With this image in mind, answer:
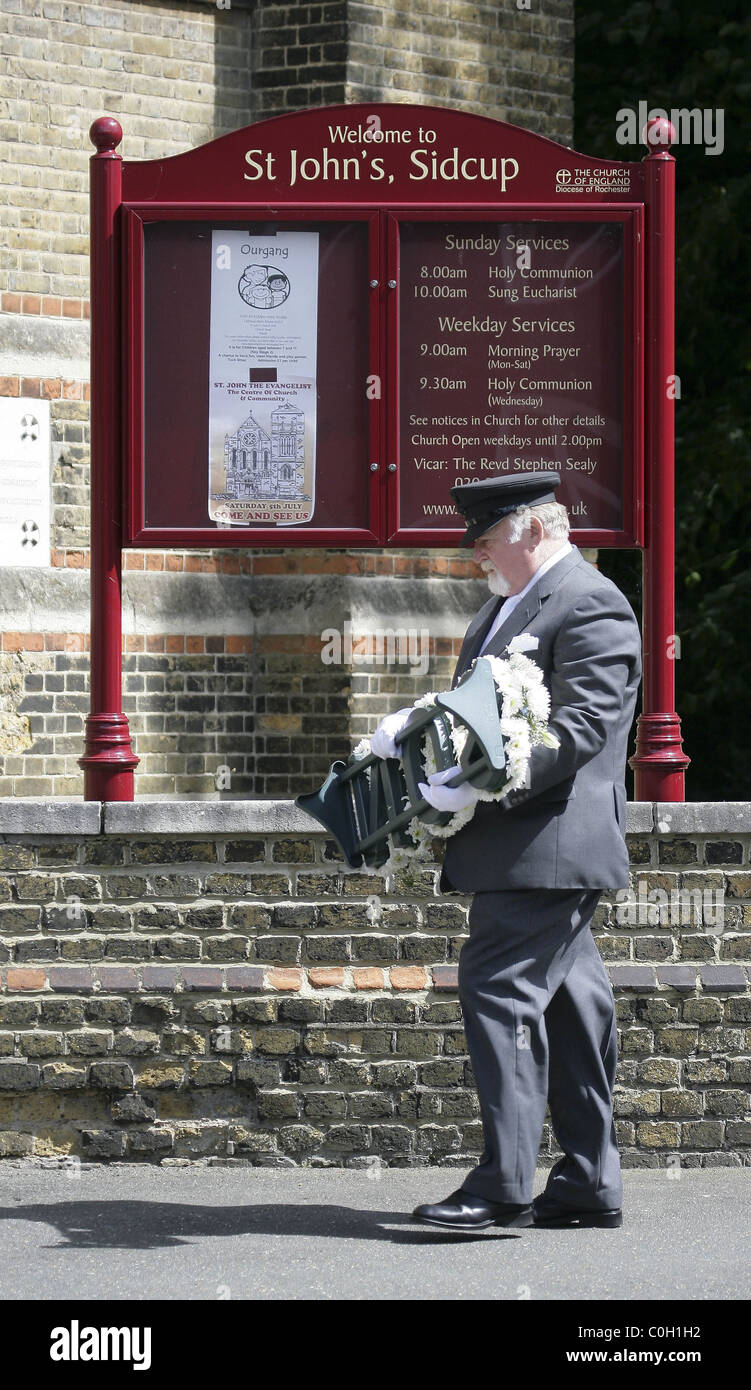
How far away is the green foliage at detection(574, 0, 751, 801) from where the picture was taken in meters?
12.7

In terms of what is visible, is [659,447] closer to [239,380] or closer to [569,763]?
[239,380]

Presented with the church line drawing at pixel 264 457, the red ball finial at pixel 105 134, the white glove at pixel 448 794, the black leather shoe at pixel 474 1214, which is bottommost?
the black leather shoe at pixel 474 1214

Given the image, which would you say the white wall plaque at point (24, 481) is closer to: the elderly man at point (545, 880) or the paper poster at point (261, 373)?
the paper poster at point (261, 373)

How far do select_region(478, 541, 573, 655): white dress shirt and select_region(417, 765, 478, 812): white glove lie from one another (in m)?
0.46

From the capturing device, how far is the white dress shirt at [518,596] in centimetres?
489

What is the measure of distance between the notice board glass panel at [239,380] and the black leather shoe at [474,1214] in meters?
2.50

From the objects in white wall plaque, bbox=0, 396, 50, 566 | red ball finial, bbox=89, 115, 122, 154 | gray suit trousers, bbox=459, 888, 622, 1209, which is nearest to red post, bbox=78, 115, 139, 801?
red ball finial, bbox=89, 115, 122, 154

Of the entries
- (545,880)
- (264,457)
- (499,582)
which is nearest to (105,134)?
(264,457)

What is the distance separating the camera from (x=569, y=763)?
4.64 metres

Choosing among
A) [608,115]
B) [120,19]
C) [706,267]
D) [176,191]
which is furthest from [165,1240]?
[608,115]

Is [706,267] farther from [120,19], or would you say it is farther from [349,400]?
[349,400]

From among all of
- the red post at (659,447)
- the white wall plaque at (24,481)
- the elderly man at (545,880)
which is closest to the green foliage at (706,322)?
the white wall plaque at (24,481)

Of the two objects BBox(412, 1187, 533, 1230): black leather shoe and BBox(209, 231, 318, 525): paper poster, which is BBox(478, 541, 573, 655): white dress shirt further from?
BBox(209, 231, 318, 525): paper poster

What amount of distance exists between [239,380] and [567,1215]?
2.96 meters
